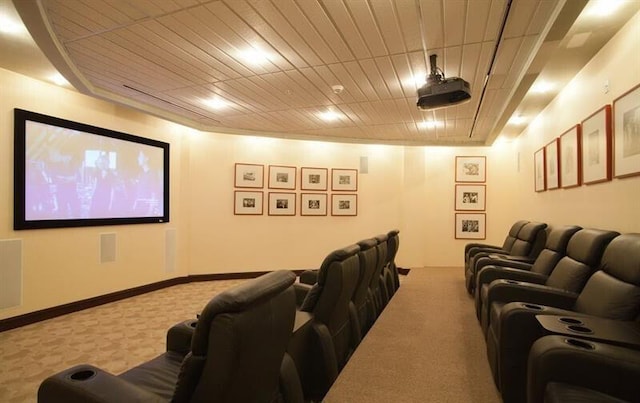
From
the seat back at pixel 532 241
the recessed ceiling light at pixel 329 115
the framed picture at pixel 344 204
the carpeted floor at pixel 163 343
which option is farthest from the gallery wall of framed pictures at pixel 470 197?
the recessed ceiling light at pixel 329 115

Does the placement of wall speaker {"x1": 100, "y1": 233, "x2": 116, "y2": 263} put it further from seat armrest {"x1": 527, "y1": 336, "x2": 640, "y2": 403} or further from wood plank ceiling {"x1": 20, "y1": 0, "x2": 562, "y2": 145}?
seat armrest {"x1": 527, "y1": 336, "x2": 640, "y2": 403}

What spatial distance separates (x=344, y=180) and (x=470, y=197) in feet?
8.69

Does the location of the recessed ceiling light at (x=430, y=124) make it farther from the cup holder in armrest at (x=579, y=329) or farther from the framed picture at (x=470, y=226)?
the cup holder in armrest at (x=579, y=329)

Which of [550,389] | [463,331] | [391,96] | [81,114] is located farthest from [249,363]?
[81,114]

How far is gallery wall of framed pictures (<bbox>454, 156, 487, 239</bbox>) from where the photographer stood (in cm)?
722

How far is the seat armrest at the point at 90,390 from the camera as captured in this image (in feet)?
4.06

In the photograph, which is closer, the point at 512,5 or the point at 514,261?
the point at 512,5

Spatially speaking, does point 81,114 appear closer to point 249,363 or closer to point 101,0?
point 101,0

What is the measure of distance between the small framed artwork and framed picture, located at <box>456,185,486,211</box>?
409 cm

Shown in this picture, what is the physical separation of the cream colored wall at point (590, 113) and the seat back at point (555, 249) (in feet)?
0.79

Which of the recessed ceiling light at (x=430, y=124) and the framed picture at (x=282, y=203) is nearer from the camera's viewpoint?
the recessed ceiling light at (x=430, y=124)

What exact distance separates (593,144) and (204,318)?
3487 millimetres

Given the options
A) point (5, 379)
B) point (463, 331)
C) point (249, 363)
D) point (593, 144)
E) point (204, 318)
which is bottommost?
point (5, 379)

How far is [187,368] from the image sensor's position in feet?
3.80
